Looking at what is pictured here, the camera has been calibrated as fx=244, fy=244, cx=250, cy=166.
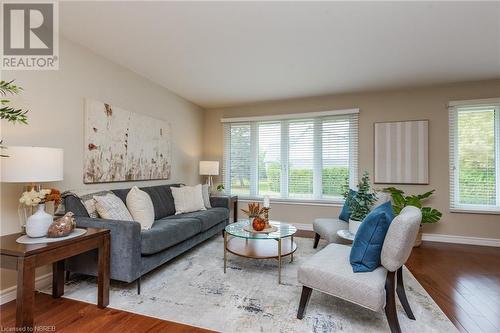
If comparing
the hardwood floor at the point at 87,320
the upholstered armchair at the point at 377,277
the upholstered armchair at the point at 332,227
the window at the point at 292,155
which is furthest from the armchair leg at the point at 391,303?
the window at the point at 292,155

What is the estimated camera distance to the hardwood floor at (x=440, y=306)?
1.75 meters

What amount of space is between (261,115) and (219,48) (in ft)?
7.45

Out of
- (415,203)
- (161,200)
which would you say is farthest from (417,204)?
(161,200)

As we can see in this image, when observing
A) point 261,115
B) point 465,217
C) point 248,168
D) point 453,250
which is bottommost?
point 453,250

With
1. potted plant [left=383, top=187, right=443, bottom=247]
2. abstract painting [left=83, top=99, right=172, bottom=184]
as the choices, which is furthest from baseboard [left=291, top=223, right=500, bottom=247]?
abstract painting [left=83, top=99, right=172, bottom=184]

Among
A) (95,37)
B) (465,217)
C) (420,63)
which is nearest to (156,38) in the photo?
(95,37)

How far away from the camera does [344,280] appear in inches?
66.3

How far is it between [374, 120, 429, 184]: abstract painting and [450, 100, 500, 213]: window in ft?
1.32

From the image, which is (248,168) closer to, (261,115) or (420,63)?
(261,115)

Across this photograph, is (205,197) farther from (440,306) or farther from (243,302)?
(440,306)

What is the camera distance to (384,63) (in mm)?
3092

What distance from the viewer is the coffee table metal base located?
100 inches

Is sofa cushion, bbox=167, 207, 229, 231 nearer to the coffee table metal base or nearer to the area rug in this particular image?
the coffee table metal base

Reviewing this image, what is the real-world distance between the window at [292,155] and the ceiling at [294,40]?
94cm
